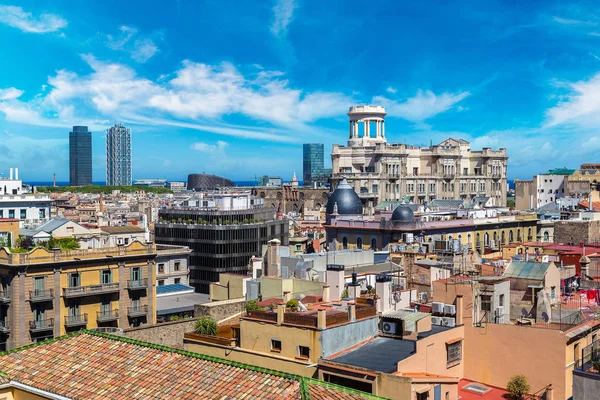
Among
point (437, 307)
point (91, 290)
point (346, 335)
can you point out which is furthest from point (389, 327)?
point (91, 290)

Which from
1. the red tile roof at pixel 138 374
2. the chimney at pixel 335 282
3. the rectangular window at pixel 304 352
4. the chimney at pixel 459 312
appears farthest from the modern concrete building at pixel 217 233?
the red tile roof at pixel 138 374

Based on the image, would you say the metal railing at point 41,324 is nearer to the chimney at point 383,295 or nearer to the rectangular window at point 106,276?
the rectangular window at point 106,276

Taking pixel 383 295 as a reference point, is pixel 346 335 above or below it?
below

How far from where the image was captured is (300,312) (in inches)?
1007

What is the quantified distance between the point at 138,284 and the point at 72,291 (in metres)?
4.46

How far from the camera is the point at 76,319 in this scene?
42.6m

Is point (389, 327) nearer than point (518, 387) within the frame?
No

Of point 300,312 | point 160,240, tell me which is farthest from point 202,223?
point 300,312

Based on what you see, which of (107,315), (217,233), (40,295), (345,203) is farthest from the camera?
(345,203)

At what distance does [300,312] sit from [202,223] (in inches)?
1907

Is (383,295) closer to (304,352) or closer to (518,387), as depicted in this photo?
(304,352)

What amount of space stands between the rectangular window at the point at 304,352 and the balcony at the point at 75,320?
74.4 feet

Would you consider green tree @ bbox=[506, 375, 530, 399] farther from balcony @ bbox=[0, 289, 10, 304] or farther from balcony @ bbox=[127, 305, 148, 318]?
balcony @ bbox=[0, 289, 10, 304]

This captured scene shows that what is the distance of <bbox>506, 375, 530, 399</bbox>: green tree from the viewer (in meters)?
24.1
